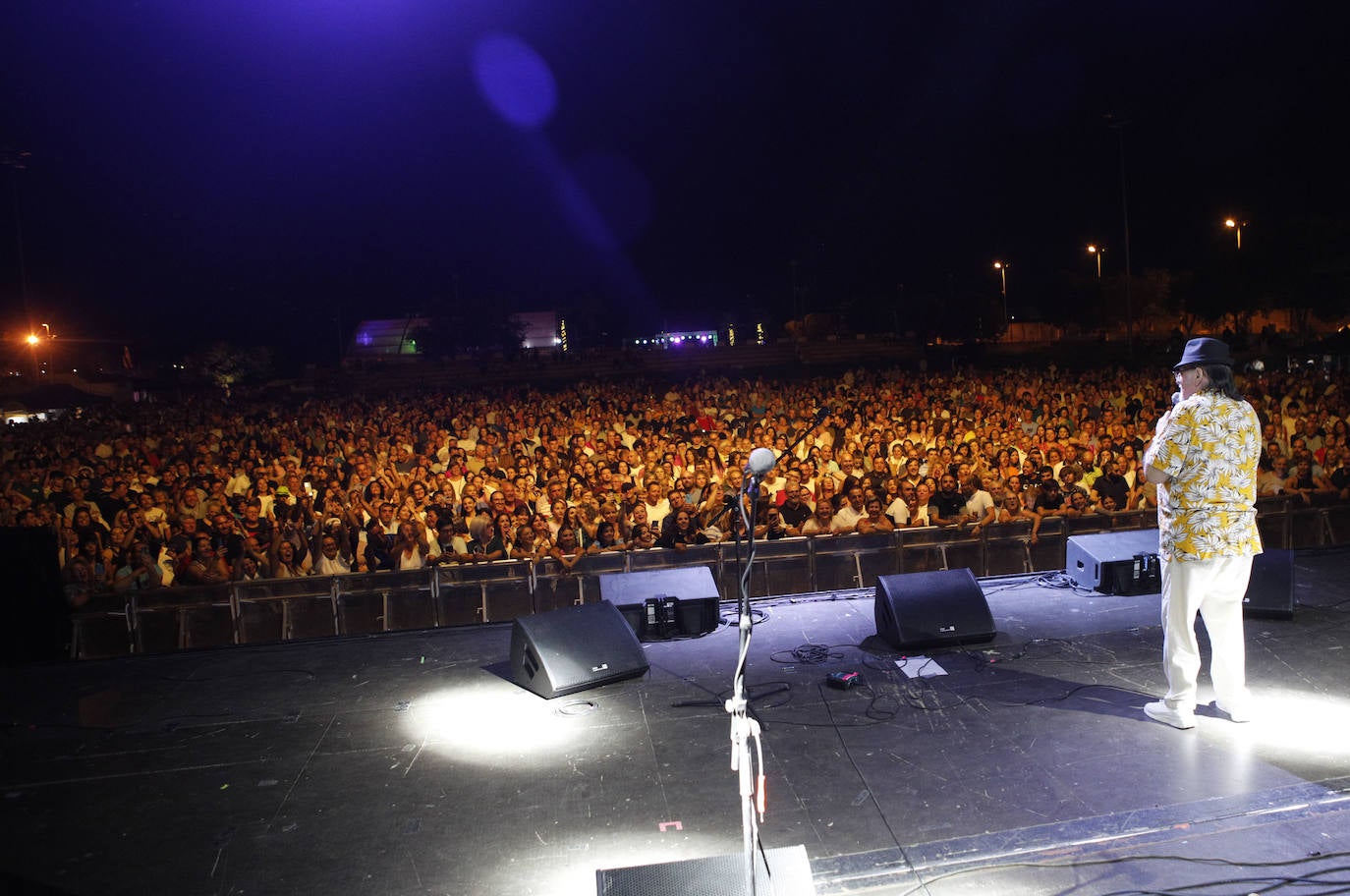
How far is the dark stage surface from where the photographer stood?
2.94 metres

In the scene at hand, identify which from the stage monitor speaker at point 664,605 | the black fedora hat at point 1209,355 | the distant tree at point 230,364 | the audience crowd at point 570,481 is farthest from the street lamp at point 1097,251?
A: the distant tree at point 230,364

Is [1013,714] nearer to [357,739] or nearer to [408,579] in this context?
[357,739]

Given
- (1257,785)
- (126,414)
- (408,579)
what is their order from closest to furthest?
(1257,785), (408,579), (126,414)

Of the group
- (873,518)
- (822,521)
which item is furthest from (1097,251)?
(822,521)

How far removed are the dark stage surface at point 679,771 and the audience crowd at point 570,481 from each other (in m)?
1.61

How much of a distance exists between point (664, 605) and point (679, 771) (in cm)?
178

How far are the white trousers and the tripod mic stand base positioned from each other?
212 centimetres

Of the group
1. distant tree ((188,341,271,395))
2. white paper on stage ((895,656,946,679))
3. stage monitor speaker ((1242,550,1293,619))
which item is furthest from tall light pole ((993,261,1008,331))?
white paper on stage ((895,656,946,679))

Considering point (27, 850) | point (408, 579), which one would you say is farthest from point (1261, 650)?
point (27, 850)

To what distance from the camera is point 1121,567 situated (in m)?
5.78

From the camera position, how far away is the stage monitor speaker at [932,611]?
15.9 feet

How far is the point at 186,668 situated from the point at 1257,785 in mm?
5398

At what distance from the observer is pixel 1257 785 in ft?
10.6

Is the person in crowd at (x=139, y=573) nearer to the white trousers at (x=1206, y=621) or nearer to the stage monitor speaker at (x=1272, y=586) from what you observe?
the white trousers at (x=1206, y=621)
